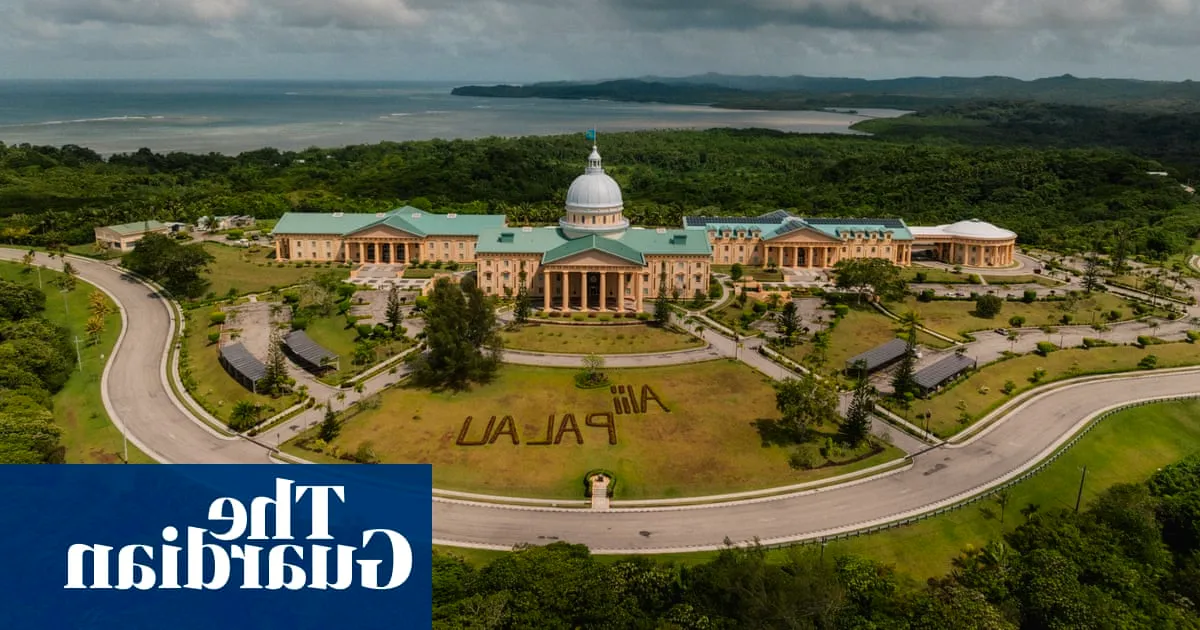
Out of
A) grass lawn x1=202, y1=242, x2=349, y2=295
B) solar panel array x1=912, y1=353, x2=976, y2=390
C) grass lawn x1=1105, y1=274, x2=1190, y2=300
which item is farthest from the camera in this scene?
grass lawn x1=202, y1=242, x2=349, y2=295

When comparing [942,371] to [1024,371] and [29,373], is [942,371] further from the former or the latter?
[29,373]

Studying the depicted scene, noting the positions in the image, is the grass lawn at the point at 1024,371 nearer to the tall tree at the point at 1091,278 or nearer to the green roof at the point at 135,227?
the tall tree at the point at 1091,278

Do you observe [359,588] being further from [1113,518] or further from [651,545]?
[1113,518]

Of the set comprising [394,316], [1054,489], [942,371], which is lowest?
[1054,489]

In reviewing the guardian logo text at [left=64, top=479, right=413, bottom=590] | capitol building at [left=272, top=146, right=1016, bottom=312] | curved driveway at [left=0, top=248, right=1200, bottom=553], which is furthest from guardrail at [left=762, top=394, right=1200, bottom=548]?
capitol building at [left=272, top=146, right=1016, bottom=312]

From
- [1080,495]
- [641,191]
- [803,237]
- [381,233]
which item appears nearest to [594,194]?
[803,237]

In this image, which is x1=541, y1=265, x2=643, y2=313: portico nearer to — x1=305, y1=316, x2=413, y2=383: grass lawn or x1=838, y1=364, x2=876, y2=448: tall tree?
x1=305, y1=316, x2=413, y2=383: grass lawn
